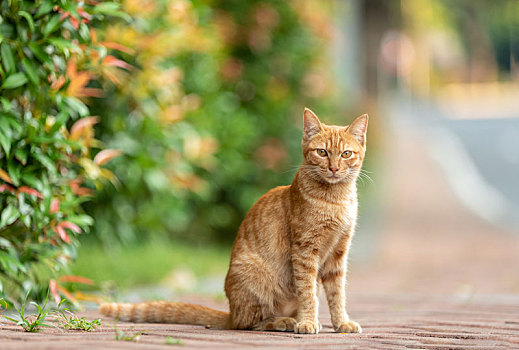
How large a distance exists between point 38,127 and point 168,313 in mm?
1419

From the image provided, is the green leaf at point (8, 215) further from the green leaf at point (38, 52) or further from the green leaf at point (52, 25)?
the green leaf at point (52, 25)

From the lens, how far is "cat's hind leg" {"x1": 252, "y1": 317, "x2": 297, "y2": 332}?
12.6 ft

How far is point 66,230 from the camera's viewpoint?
460 cm

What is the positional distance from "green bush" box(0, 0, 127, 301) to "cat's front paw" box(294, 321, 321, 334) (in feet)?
5.25

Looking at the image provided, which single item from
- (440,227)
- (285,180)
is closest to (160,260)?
(285,180)

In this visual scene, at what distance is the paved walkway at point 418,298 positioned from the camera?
3.40 metres

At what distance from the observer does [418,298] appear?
625 cm

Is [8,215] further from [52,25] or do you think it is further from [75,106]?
[52,25]

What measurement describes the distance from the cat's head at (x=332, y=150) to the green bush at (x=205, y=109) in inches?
103

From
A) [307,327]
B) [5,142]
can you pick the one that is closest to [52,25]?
[5,142]

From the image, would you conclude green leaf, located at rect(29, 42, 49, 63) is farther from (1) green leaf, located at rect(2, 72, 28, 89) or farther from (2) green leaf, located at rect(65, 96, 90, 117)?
(2) green leaf, located at rect(65, 96, 90, 117)

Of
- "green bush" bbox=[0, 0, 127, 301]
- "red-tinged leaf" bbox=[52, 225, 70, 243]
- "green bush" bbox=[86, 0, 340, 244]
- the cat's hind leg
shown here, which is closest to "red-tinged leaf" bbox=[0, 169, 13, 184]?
"green bush" bbox=[0, 0, 127, 301]

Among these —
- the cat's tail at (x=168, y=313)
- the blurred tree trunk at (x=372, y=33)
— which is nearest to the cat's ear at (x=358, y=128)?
the cat's tail at (x=168, y=313)

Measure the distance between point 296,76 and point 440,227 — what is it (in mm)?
5010
